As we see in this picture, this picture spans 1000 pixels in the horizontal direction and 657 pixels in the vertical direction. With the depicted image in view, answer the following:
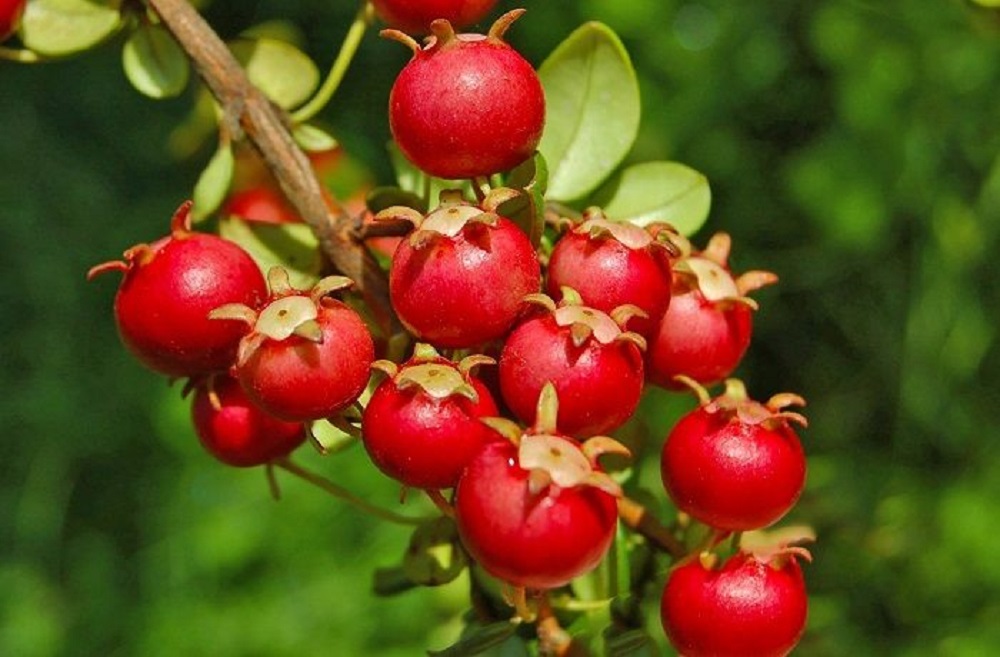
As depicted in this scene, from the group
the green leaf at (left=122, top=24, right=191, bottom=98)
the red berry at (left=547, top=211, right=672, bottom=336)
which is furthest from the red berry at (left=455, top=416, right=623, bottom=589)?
the green leaf at (left=122, top=24, right=191, bottom=98)

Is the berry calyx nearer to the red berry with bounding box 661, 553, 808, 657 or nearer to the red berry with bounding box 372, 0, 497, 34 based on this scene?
the red berry with bounding box 661, 553, 808, 657

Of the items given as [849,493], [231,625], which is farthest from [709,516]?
[231,625]

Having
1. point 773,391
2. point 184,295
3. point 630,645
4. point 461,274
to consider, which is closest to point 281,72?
point 184,295

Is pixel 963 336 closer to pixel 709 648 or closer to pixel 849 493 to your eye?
pixel 849 493

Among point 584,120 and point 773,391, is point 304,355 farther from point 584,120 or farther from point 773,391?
point 773,391

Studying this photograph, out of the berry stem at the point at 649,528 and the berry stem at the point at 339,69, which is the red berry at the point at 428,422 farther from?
the berry stem at the point at 339,69
